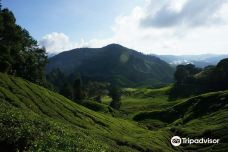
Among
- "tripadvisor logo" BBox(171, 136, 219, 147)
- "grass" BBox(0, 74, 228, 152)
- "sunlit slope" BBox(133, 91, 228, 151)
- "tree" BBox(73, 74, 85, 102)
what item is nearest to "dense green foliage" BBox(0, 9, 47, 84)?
"grass" BBox(0, 74, 228, 152)

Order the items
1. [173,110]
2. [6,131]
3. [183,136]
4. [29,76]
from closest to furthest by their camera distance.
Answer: [6,131], [183,136], [29,76], [173,110]

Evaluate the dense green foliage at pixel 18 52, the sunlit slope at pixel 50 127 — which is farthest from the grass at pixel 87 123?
the dense green foliage at pixel 18 52

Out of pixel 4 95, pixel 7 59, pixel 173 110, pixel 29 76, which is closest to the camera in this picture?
pixel 4 95

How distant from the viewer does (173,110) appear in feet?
527

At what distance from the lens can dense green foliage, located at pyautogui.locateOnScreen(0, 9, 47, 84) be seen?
104m

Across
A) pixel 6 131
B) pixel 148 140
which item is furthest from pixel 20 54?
pixel 6 131

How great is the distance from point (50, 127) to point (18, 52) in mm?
74604

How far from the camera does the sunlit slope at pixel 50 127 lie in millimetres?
39250

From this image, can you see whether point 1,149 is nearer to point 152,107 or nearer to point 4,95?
point 4,95

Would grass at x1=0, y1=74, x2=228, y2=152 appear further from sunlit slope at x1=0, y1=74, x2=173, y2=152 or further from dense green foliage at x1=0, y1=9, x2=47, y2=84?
dense green foliage at x1=0, y1=9, x2=47, y2=84

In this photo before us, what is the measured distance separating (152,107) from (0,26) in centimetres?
10916

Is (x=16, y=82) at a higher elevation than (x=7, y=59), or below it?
below

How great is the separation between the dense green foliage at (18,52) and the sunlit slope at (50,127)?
1471 centimetres

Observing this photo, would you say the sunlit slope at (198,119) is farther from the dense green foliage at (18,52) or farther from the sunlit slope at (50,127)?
the dense green foliage at (18,52)
